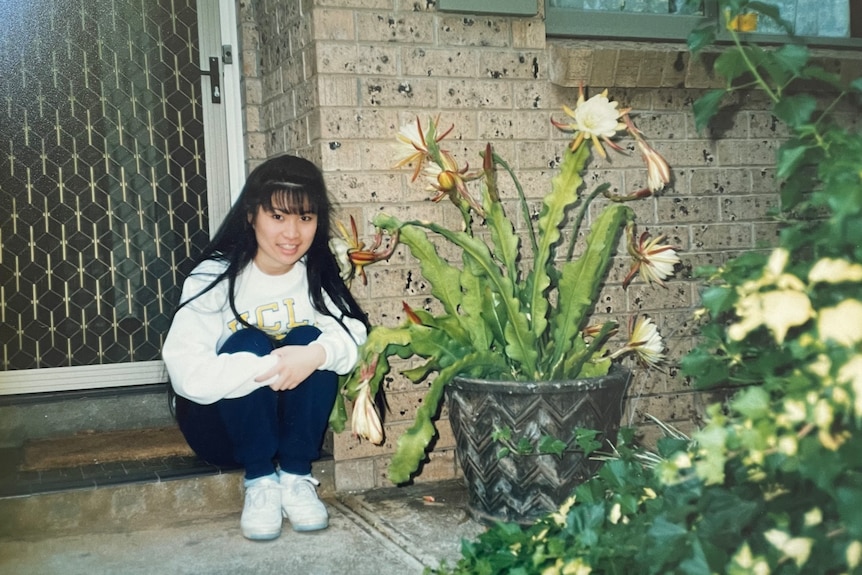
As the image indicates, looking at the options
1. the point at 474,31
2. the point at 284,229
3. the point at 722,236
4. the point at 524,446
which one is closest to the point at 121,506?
the point at 284,229

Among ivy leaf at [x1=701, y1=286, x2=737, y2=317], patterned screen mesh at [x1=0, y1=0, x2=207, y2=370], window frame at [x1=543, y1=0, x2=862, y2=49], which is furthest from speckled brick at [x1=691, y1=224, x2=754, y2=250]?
ivy leaf at [x1=701, y1=286, x2=737, y2=317]

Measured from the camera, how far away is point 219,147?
3809 millimetres

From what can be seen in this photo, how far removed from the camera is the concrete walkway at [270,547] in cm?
239

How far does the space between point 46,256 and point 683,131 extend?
2.53 metres

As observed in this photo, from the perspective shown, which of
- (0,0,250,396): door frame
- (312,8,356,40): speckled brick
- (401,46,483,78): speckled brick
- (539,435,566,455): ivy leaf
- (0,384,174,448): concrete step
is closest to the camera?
(539,435,566,455): ivy leaf

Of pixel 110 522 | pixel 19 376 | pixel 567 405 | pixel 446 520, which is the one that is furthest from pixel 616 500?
pixel 19 376

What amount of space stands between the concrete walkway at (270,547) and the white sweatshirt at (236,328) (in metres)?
0.41

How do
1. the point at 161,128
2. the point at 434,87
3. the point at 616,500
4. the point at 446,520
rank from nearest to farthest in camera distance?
1. the point at 616,500
2. the point at 446,520
3. the point at 434,87
4. the point at 161,128

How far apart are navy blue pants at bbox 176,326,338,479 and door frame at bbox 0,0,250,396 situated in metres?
0.96

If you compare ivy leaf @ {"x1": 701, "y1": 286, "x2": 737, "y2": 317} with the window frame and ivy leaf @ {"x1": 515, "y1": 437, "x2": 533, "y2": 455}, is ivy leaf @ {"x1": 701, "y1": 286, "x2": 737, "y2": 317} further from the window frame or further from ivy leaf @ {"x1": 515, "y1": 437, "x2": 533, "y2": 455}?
the window frame

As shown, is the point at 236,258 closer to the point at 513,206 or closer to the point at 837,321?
the point at 513,206

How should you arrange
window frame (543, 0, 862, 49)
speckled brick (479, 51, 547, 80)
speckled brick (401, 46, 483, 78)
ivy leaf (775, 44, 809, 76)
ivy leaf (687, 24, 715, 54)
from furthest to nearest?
window frame (543, 0, 862, 49) < speckled brick (479, 51, 547, 80) < speckled brick (401, 46, 483, 78) < ivy leaf (687, 24, 715, 54) < ivy leaf (775, 44, 809, 76)

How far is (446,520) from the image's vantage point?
2.76m

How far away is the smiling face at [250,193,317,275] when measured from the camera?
2807mm
